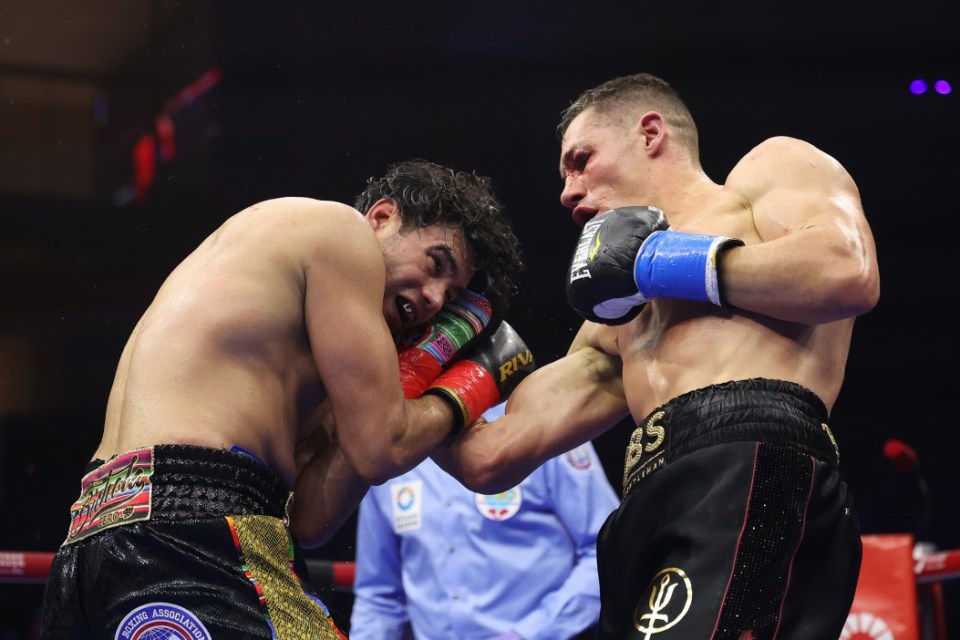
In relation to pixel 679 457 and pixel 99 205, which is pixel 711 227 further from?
pixel 99 205

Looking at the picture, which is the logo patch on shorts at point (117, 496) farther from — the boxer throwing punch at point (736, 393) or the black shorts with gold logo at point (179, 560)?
the boxer throwing punch at point (736, 393)

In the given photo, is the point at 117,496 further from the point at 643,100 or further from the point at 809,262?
the point at 643,100

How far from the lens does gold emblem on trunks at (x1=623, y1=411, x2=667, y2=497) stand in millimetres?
2004

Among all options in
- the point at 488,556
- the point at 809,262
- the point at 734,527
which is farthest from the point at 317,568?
the point at 809,262

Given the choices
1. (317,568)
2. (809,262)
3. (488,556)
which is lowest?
(488,556)

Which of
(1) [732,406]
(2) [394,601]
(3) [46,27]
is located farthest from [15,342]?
(1) [732,406]

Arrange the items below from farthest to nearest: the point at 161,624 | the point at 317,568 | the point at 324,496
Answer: the point at 317,568 < the point at 324,496 < the point at 161,624

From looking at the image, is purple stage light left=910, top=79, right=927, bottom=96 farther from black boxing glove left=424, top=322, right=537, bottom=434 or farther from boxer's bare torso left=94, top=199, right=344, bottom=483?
boxer's bare torso left=94, top=199, right=344, bottom=483

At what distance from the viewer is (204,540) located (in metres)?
1.83

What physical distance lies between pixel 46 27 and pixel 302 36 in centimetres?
134

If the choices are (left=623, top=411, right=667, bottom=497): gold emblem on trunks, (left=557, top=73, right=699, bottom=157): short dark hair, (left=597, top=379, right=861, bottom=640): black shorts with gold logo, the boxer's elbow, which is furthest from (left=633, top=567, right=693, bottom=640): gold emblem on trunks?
(left=557, top=73, right=699, bottom=157): short dark hair

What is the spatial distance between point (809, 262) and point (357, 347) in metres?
0.83

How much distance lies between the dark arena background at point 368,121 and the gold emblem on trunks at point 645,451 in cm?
339

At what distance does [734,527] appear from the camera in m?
1.81
